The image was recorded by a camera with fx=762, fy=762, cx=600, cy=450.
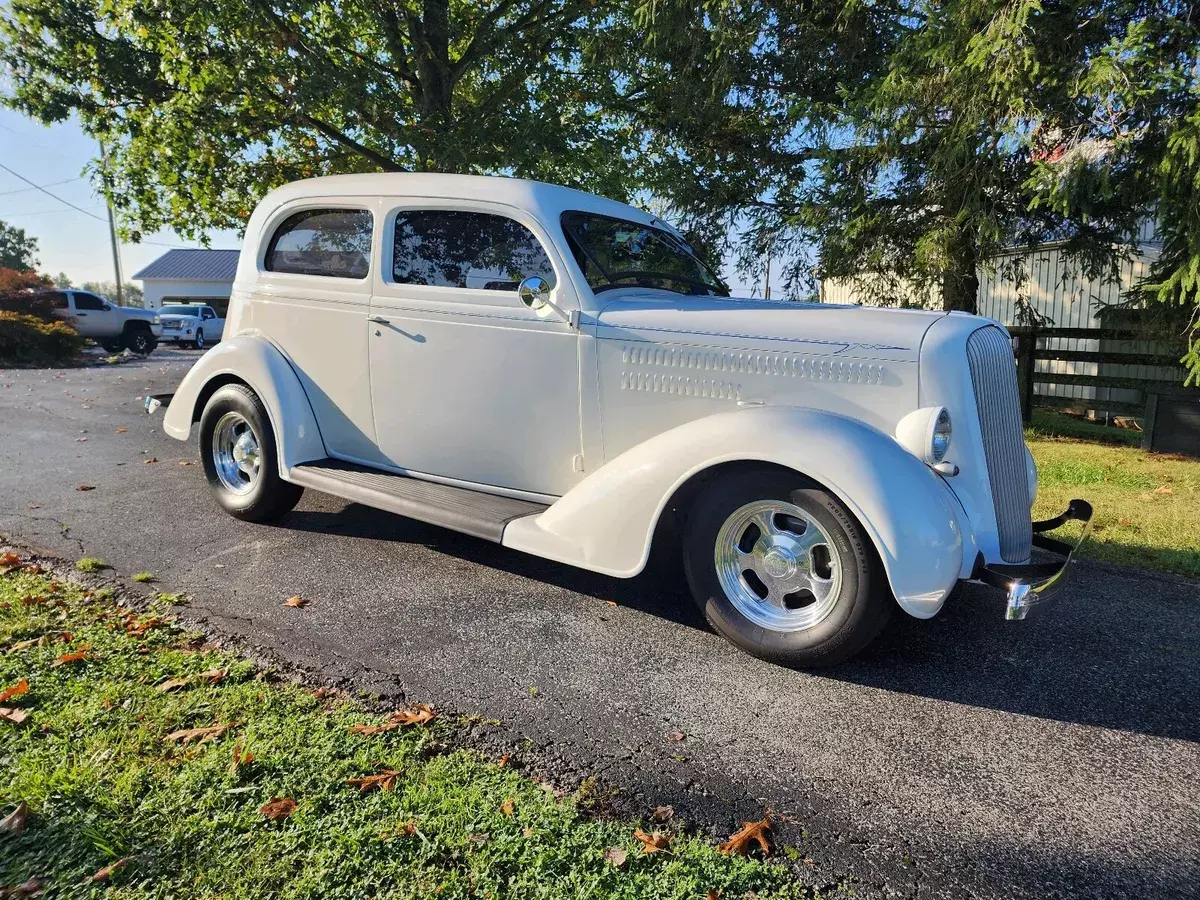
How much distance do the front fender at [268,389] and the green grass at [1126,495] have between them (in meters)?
5.05

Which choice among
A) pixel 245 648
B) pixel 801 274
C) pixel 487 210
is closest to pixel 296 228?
pixel 487 210

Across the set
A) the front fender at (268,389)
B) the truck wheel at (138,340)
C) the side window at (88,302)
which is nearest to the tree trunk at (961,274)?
the front fender at (268,389)

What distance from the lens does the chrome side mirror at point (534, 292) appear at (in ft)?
12.5

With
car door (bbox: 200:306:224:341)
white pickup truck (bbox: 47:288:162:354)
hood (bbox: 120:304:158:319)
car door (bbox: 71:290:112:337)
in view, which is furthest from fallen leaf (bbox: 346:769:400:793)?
car door (bbox: 200:306:224:341)

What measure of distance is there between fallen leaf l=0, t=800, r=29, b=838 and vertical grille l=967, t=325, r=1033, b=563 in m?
3.60

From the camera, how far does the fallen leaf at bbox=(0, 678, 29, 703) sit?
108 inches

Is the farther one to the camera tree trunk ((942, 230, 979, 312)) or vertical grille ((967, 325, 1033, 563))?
tree trunk ((942, 230, 979, 312))

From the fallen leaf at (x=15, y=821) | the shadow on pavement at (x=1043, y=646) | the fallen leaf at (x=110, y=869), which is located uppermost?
the fallen leaf at (x=15, y=821)

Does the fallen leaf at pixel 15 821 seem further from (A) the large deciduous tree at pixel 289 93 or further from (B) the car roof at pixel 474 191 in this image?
(A) the large deciduous tree at pixel 289 93

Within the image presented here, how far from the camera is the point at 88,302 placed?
23.3 m

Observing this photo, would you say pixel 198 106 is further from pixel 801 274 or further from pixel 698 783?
pixel 698 783

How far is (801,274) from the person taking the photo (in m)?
10.9

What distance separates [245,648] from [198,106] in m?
9.42

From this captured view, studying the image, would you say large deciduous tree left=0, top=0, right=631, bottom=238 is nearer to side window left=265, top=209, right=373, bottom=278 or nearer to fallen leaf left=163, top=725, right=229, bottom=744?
side window left=265, top=209, right=373, bottom=278
